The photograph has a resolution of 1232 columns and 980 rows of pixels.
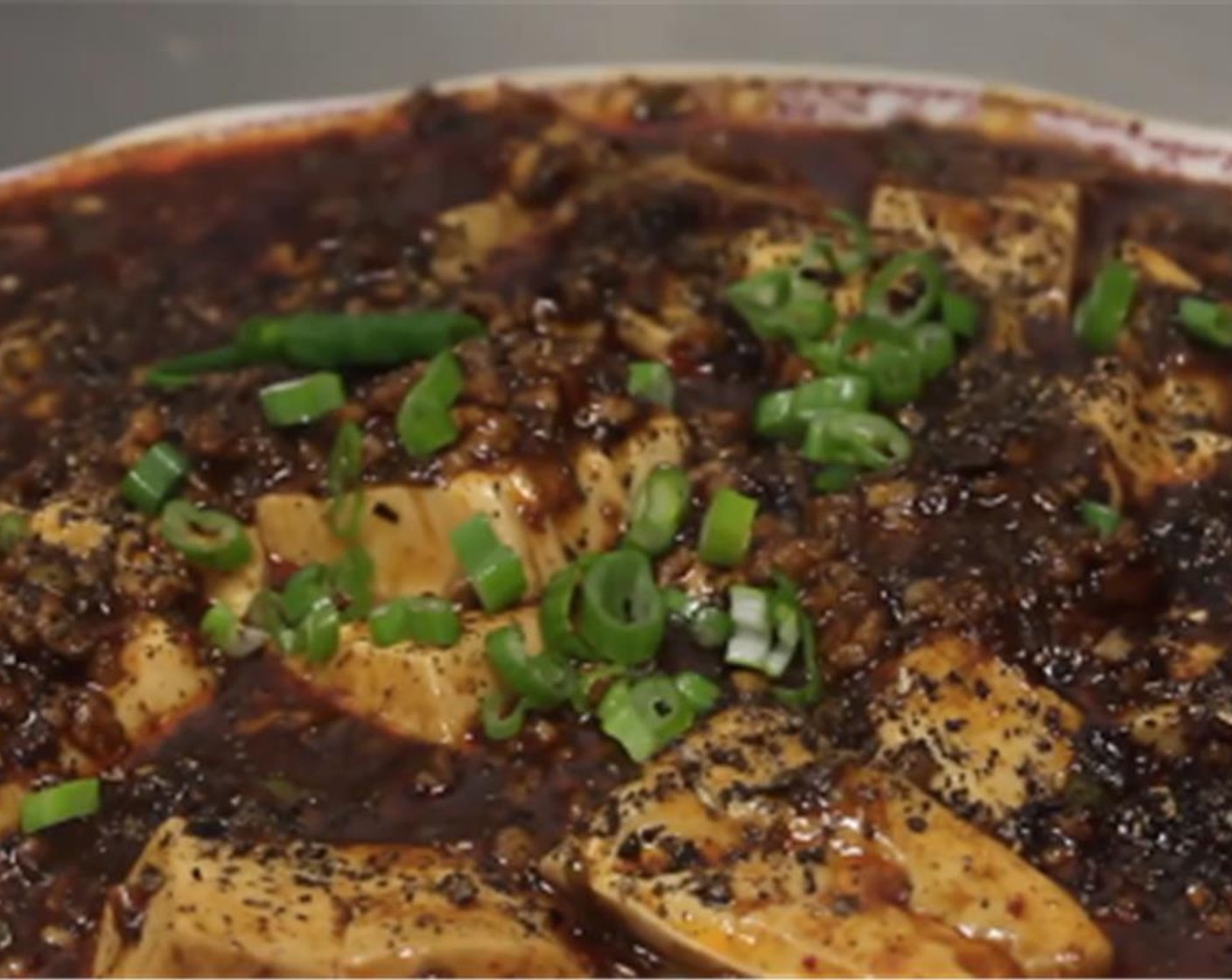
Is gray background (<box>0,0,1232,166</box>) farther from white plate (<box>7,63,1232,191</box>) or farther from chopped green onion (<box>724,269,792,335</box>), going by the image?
chopped green onion (<box>724,269,792,335</box>)

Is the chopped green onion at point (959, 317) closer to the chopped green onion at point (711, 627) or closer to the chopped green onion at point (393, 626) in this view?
the chopped green onion at point (711, 627)

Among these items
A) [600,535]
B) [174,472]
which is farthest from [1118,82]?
[174,472]

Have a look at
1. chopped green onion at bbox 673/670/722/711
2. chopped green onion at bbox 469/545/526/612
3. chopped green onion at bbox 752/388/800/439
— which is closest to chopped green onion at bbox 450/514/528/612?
chopped green onion at bbox 469/545/526/612

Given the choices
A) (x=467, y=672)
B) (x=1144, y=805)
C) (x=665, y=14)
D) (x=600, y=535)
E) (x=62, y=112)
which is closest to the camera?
(x=1144, y=805)

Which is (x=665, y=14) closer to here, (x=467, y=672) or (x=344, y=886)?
(x=467, y=672)

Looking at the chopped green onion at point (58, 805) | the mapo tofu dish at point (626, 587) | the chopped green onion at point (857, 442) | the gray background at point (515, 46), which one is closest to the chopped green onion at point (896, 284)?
the mapo tofu dish at point (626, 587)

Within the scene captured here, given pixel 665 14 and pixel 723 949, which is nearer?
pixel 723 949
